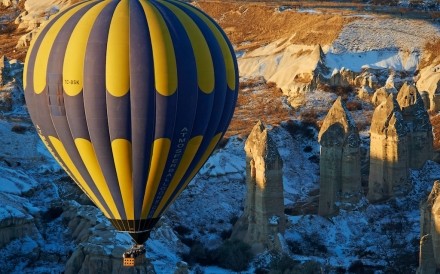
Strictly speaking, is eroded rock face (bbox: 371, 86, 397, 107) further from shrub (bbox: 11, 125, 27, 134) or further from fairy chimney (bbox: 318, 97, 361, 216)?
shrub (bbox: 11, 125, 27, 134)

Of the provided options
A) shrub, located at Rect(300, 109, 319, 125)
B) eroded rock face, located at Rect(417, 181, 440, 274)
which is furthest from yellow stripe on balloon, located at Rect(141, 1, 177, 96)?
shrub, located at Rect(300, 109, 319, 125)

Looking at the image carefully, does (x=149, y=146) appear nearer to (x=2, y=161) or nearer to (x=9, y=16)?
(x=2, y=161)

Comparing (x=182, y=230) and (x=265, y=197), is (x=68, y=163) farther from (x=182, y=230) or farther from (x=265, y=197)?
(x=182, y=230)

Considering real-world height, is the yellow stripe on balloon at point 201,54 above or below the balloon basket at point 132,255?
above

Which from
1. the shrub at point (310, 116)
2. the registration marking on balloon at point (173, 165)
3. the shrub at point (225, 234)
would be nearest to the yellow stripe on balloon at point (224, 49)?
the registration marking on balloon at point (173, 165)

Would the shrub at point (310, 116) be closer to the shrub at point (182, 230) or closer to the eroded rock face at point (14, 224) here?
the shrub at point (182, 230)
